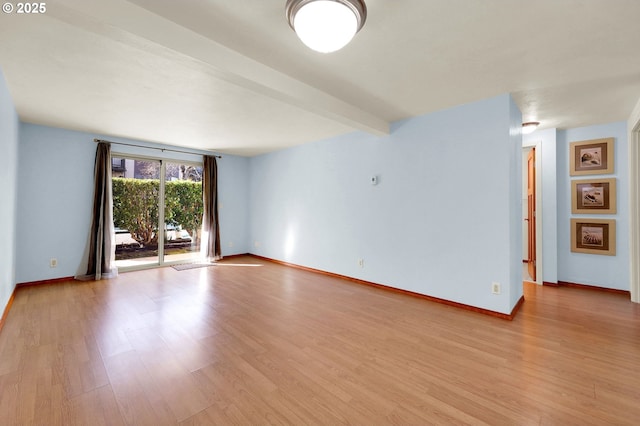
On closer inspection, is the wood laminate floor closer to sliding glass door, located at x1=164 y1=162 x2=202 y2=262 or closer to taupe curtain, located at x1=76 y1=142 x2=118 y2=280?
taupe curtain, located at x1=76 y1=142 x2=118 y2=280

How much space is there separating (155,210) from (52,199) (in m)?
1.48

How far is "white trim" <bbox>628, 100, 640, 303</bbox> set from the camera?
3.45 meters

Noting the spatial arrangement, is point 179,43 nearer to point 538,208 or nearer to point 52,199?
point 52,199

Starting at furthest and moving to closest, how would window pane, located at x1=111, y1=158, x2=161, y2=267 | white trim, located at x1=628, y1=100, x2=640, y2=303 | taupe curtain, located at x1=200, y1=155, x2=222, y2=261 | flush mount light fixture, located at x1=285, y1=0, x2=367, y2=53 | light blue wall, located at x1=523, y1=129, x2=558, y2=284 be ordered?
taupe curtain, located at x1=200, y1=155, x2=222, y2=261, window pane, located at x1=111, y1=158, x2=161, y2=267, light blue wall, located at x1=523, y1=129, x2=558, y2=284, white trim, located at x1=628, y1=100, x2=640, y2=303, flush mount light fixture, located at x1=285, y1=0, x2=367, y2=53

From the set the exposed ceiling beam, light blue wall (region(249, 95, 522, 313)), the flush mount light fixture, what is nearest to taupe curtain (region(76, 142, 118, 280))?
light blue wall (region(249, 95, 522, 313))

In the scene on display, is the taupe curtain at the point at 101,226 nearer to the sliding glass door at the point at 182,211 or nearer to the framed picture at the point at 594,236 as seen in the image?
the sliding glass door at the point at 182,211

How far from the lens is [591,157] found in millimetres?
4086

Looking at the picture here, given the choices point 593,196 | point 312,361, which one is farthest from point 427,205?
point 593,196

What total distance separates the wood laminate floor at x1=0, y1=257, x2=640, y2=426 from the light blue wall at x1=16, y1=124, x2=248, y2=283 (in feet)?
2.65

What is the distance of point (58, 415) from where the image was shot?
5.20 feet

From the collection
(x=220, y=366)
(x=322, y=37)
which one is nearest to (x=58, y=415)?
(x=220, y=366)

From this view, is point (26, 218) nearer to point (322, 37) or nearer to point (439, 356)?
point (322, 37)

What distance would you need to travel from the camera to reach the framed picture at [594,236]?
12.9 ft

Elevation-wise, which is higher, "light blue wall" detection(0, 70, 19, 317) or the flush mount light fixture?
the flush mount light fixture
